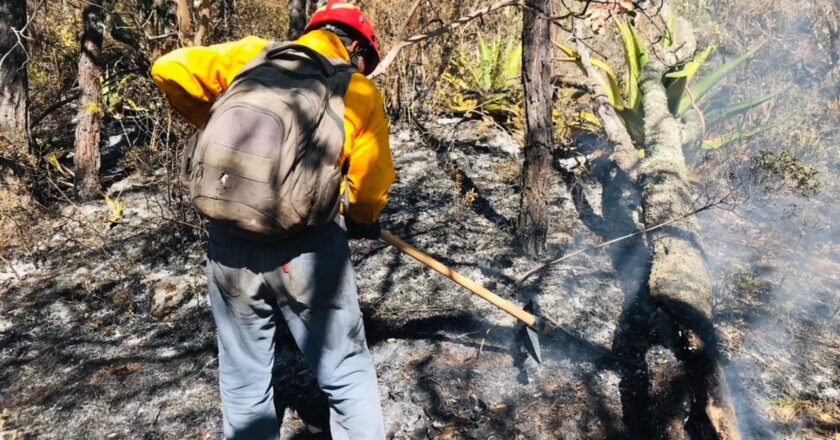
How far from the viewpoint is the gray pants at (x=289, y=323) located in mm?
2014

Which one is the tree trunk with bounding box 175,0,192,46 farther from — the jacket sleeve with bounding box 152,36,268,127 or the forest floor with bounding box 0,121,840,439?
the jacket sleeve with bounding box 152,36,268,127

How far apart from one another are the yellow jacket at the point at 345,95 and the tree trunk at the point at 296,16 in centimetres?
396

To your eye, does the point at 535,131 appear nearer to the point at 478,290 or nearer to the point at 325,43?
the point at 478,290

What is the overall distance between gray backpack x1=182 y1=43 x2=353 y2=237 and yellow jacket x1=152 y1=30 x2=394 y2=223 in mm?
83

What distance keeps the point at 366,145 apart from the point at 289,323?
755 mm

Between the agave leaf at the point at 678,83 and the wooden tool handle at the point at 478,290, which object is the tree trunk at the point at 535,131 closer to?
the wooden tool handle at the point at 478,290

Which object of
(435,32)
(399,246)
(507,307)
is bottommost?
(507,307)

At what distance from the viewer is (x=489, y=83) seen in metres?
6.21

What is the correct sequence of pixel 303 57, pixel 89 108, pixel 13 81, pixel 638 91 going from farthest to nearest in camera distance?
pixel 638 91, pixel 89 108, pixel 13 81, pixel 303 57

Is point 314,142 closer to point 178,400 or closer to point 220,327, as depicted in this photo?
point 220,327

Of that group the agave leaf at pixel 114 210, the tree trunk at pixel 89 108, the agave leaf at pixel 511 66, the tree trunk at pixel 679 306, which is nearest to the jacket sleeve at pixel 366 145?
the tree trunk at pixel 679 306

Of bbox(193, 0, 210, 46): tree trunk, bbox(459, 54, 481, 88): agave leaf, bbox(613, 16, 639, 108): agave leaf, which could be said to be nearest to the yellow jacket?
bbox(193, 0, 210, 46): tree trunk

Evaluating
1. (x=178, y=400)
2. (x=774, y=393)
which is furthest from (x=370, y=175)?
(x=774, y=393)

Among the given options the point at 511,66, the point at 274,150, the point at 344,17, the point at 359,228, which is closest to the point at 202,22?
the point at 344,17
